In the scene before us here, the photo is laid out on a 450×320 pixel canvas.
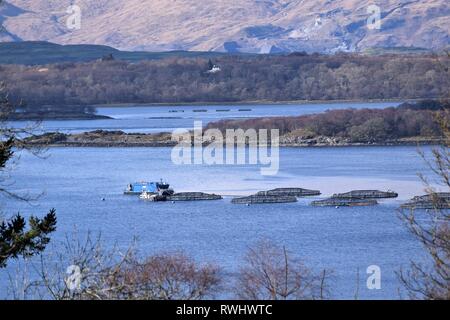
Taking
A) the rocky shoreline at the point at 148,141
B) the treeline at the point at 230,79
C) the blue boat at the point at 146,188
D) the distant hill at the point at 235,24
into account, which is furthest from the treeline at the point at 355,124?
the distant hill at the point at 235,24

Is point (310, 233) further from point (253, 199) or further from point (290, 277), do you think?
point (290, 277)

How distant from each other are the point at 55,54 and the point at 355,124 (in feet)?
172

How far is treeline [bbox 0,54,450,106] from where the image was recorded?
239 feet

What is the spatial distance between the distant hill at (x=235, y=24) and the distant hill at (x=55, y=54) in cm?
3246

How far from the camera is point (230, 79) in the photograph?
265ft

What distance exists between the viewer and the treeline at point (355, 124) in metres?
43.8

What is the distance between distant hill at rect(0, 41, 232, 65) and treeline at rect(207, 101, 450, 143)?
131 feet
